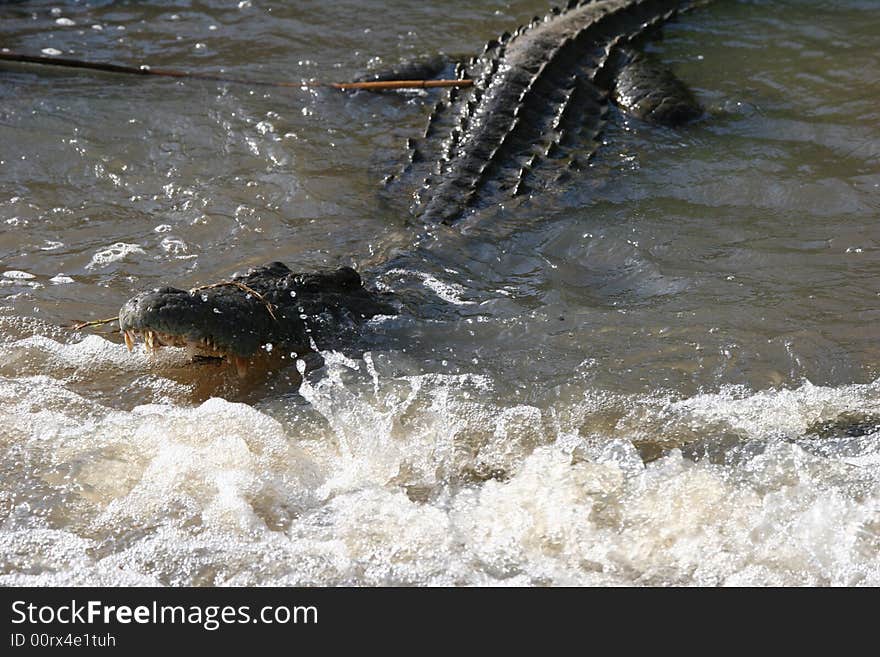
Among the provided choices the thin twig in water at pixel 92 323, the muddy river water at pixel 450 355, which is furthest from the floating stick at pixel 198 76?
the thin twig in water at pixel 92 323

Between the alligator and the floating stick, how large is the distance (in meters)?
0.21

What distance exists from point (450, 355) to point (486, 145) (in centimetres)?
191

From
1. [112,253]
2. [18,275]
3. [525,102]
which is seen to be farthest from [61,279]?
[525,102]

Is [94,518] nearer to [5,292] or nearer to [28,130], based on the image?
[5,292]

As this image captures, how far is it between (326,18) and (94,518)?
220 inches

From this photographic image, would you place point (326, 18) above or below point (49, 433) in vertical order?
above

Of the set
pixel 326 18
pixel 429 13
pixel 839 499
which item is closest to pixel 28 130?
pixel 326 18

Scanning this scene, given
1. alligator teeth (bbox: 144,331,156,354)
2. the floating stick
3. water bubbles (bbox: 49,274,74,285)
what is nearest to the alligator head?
alligator teeth (bbox: 144,331,156,354)

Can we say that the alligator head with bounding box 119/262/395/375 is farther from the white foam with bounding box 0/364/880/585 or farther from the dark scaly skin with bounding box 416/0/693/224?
the dark scaly skin with bounding box 416/0/693/224

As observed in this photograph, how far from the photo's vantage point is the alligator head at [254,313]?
3.69 m

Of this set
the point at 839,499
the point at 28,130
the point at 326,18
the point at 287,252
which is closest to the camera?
the point at 839,499

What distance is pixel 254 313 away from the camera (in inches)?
157

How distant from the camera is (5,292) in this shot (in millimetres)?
4578

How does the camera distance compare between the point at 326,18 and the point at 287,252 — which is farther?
the point at 326,18
